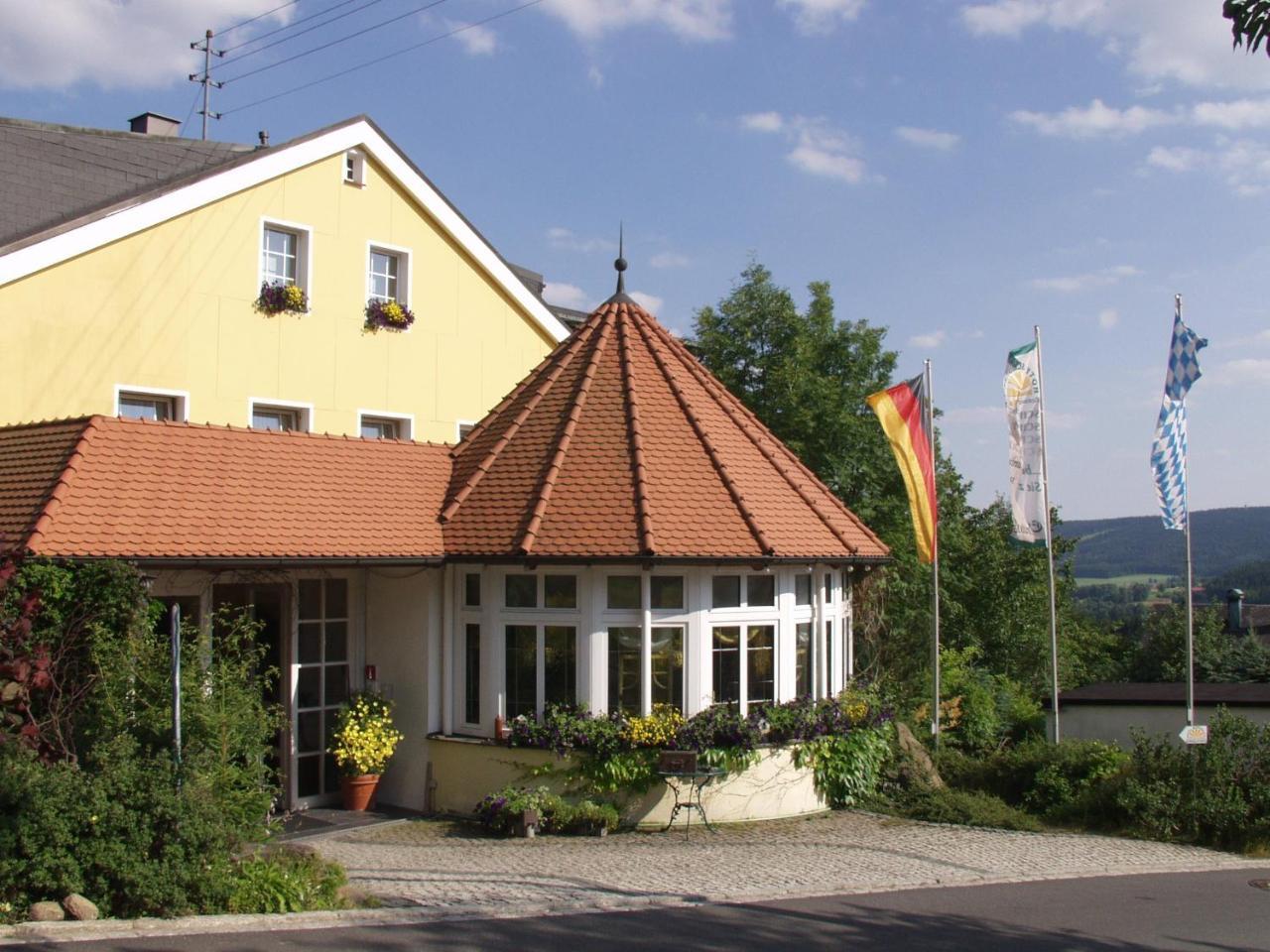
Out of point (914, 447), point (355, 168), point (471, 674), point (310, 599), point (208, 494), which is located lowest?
point (471, 674)

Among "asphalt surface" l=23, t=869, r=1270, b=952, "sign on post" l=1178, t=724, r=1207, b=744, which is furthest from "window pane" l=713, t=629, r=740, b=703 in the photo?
"sign on post" l=1178, t=724, r=1207, b=744

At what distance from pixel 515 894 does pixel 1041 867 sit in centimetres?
517

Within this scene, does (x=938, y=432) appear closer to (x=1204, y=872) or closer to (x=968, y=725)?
(x=968, y=725)

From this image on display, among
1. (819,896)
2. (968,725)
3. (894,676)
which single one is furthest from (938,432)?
(819,896)

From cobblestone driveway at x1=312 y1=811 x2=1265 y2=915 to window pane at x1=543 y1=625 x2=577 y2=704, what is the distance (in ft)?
5.51

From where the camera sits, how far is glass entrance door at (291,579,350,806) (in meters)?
14.9

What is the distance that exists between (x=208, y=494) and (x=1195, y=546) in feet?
591

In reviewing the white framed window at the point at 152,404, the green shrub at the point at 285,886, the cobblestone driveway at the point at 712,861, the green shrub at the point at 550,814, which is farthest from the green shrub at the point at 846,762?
the white framed window at the point at 152,404

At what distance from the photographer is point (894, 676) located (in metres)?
25.8

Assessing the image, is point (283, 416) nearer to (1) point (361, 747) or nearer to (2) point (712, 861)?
(1) point (361, 747)

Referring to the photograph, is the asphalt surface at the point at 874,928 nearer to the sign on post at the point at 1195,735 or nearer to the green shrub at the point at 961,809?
the green shrub at the point at 961,809

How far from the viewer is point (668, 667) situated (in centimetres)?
1444

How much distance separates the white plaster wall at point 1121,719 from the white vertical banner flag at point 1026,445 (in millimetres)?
→ 3836

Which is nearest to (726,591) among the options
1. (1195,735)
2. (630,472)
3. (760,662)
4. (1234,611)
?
(760,662)
